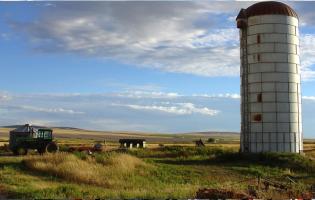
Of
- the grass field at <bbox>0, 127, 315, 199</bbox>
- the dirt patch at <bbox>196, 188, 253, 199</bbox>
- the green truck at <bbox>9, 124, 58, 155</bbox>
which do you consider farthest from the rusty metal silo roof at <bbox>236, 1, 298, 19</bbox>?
the dirt patch at <bbox>196, 188, 253, 199</bbox>

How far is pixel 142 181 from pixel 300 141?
2066cm

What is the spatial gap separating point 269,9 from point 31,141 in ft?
69.8

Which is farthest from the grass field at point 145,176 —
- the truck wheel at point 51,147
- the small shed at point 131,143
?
the small shed at point 131,143

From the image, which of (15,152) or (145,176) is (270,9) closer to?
(145,176)

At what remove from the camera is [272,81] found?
4088cm

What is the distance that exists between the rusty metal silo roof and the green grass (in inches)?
447

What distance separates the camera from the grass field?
1886 centimetres

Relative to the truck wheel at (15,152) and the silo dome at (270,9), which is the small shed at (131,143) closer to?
the truck wheel at (15,152)

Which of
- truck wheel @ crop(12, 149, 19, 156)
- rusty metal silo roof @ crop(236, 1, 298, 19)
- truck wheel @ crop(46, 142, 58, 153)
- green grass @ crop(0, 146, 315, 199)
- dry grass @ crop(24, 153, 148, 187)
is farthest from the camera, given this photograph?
rusty metal silo roof @ crop(236, 1, 298, 19)

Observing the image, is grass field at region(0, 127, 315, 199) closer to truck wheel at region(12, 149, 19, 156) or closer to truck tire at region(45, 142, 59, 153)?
truck tire at region(45, 142, 59, 153)

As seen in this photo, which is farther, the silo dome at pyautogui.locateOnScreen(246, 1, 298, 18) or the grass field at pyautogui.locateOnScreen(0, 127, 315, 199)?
the silo dome at pyautogui.locateOnScreen(246, 1, 298, 18)

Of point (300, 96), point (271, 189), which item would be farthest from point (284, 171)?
point (271, 189)

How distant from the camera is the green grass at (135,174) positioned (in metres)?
19.0

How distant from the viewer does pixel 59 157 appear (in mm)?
28656
